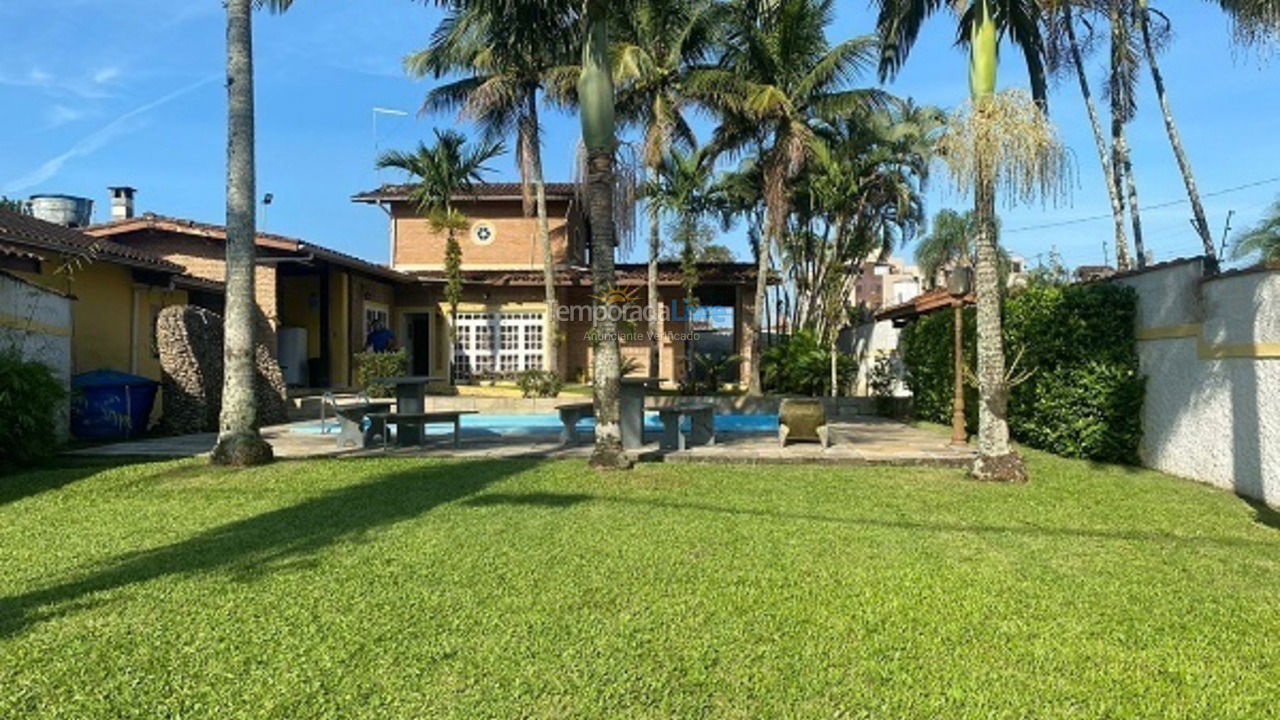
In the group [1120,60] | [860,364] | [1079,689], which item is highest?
[1120,60]

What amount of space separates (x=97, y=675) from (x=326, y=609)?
39.1 inches

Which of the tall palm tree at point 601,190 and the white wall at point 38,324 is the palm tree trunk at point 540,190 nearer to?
the white wall at point 38,324

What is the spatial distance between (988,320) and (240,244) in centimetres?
864

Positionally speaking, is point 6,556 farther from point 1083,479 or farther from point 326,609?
point 1083,479

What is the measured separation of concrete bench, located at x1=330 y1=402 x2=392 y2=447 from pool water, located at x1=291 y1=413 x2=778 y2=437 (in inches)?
81.0

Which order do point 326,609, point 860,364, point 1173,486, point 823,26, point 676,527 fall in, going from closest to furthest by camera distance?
1. point 326,609
2. point 676,527
3. point 1173,486
4. point 823,26
5. point 860,364

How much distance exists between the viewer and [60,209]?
18953mm

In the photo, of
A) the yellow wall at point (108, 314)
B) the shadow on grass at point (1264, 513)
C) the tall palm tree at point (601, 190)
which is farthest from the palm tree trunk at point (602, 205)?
the yellow wall at point (108, 314)

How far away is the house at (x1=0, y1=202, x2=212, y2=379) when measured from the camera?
11.5 m

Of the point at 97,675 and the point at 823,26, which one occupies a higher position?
the point at 823,26

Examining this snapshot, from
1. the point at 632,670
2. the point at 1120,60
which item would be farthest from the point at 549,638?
the point at 1120,60

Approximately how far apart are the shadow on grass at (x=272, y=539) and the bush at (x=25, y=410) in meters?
4.18

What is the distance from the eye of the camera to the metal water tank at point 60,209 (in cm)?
1888

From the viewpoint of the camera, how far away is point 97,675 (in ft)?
10.0
